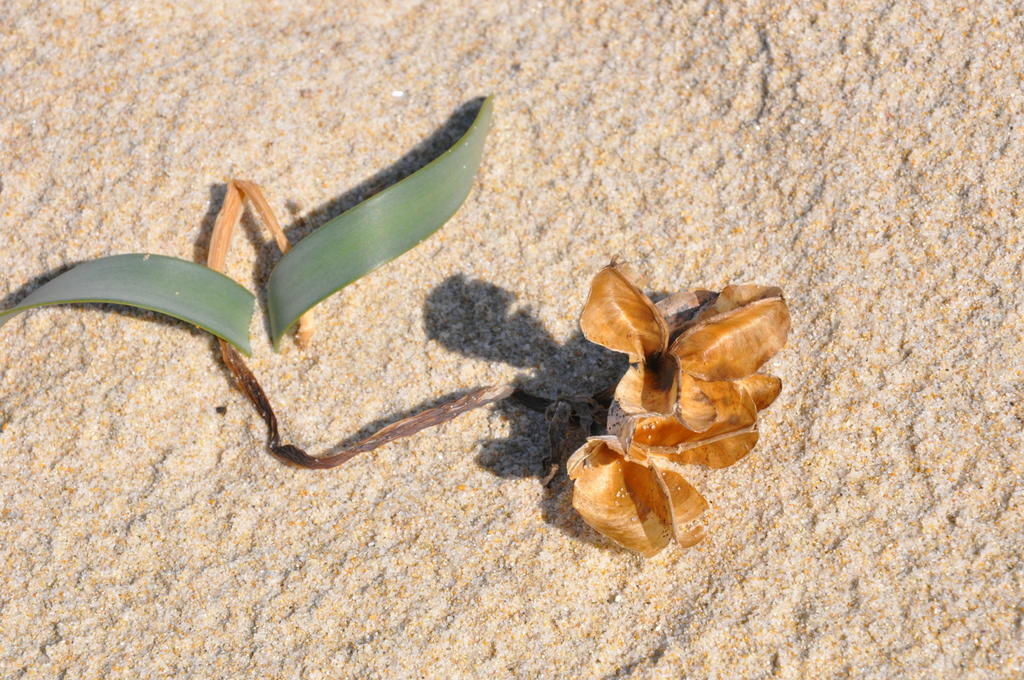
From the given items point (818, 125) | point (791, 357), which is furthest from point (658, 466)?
point (818, 125)

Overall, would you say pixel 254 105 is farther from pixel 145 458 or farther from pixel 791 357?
pixel 791 357

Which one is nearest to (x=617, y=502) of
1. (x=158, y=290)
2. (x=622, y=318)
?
(x=622, y=318)

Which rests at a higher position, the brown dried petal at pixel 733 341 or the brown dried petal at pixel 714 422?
the brown dried petal at pixel 733 341

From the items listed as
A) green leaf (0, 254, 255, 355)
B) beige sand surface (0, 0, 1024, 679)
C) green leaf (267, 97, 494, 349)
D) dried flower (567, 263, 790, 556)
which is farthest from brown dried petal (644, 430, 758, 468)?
green leaf (0, 254, 255, 355)

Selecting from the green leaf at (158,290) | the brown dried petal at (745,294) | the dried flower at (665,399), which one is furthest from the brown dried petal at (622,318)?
Answer: the green leaf at (158,290)

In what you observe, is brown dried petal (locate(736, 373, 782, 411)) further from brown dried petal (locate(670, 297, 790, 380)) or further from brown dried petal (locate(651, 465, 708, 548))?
brown dried petal (locate(651, 465, 708, 548))

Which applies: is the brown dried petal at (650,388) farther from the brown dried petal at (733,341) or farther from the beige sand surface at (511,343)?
the beige sand surface at (511,343)

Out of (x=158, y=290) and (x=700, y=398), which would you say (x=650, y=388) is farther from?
(x=158, y=290)
